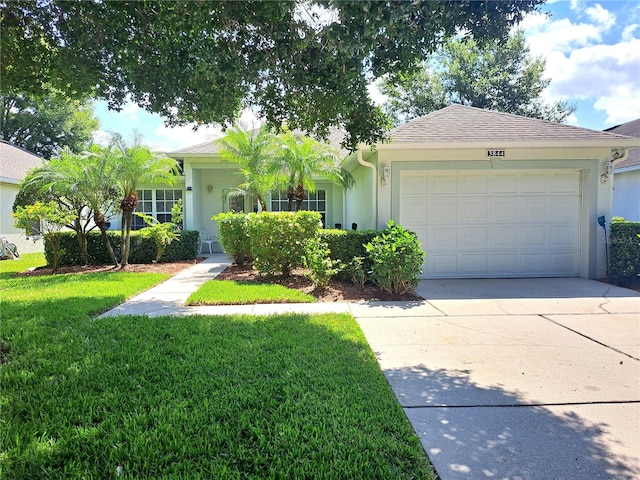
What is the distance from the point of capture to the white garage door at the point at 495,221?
30.1ft

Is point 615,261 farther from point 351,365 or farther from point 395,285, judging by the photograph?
point 351,365

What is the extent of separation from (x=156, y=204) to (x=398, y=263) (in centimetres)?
1206

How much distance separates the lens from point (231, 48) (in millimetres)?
4770

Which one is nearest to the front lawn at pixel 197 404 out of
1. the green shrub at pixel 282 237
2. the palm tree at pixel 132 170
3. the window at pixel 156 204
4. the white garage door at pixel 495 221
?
the green shrub at pixel 282 237

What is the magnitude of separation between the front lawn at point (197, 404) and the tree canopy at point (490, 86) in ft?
79.1

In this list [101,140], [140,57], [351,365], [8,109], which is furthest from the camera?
[8,109]

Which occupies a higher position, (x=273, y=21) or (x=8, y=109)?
(x=8, y=109)

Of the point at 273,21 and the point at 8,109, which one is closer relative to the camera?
the point at 273,21

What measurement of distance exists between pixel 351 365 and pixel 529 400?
162 centimetres

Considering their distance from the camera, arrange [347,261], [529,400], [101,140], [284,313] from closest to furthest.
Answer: [529,400] < [284,313] < [347,261] < [101,140]

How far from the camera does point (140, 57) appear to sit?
5.15 meters

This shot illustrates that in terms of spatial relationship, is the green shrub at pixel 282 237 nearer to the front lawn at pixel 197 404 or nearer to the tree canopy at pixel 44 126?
the front lawn at pixel 197 404

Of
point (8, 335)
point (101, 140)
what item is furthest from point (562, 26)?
point (101, 140)

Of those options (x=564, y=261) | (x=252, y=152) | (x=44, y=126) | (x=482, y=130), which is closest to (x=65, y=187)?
(x=252, y=152)
